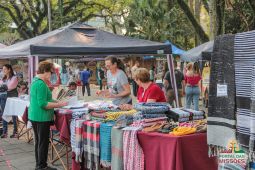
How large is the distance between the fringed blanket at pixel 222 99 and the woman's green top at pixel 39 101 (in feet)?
10.4

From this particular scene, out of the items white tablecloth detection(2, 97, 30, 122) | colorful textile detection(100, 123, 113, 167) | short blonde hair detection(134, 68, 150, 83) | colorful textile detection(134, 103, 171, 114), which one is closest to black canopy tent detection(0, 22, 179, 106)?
white tablecloth detection(2, 97, 30, 122)

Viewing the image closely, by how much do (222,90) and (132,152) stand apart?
1.57m

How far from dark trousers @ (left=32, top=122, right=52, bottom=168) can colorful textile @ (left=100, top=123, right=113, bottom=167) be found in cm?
140

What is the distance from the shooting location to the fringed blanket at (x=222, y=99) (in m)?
3.17

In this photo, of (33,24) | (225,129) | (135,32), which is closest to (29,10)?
(33,24)

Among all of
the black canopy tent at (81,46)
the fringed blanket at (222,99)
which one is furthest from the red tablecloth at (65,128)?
the fringed blanket at (222,99)

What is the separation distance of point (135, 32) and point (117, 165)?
26.6m

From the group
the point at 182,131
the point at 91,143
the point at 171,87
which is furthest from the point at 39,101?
the point at 171,87

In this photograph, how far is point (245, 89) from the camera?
305cm

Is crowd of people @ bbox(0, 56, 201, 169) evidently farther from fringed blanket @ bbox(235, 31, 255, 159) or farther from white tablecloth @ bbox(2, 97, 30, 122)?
fringed blanket @ bbox(235, 31, 255, 159)

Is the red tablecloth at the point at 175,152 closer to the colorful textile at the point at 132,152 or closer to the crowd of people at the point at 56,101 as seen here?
the colorful textile at the point at 132,152

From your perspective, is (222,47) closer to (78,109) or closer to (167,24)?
(78,109)

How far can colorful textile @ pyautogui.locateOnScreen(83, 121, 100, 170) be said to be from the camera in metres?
5.09

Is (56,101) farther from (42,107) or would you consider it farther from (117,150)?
(117,150)
